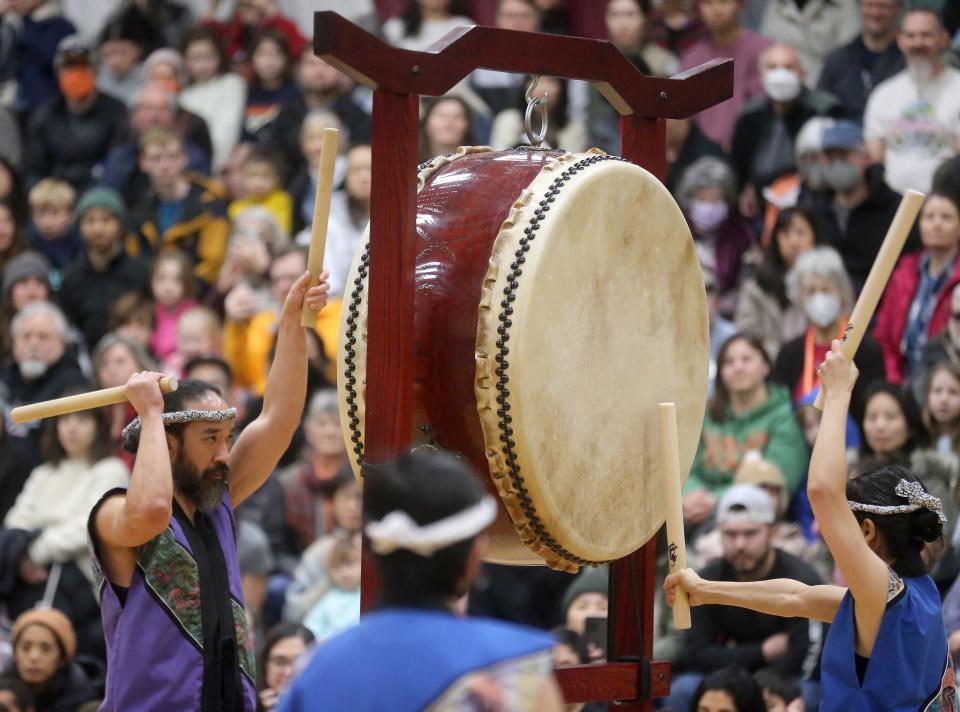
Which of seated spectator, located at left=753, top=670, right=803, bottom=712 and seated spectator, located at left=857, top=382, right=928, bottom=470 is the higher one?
seated spectator, located at left=857, top=382, right=928, bottom=470

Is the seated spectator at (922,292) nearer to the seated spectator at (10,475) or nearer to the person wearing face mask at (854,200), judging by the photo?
the person wearing face mask at (854,200)

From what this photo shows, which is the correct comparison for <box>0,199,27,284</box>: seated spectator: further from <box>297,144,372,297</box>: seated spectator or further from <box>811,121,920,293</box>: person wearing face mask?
<box>811,121,920,293</box>: person wearing face mask

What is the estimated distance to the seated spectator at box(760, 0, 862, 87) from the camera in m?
6.78

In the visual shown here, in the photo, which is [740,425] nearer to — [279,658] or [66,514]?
[279,658]

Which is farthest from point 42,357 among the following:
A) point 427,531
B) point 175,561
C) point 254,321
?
point 427,531

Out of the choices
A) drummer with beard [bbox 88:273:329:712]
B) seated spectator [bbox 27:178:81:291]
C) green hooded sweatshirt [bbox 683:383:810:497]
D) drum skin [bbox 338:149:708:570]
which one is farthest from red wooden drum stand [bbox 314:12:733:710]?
seated spectator [bbox 27:178:81:291]

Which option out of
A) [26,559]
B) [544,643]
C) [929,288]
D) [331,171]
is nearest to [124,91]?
[26,559]

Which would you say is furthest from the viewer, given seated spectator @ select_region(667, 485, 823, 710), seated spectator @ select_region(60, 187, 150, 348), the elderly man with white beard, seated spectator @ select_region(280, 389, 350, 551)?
seated spectator @ select_region(60, 187, 150, 348)

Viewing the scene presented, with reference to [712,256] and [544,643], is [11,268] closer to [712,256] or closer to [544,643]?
[712,256]

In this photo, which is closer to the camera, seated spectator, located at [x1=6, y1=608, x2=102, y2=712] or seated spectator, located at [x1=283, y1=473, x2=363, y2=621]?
seated spectator, located at [x1=6, y1=608, x2=102, y2=712]

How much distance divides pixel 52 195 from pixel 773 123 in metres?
3.11

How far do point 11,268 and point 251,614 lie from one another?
2363 millimetres

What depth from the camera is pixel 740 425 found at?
5438mm

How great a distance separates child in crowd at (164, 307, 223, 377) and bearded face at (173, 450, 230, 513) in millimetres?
3060
